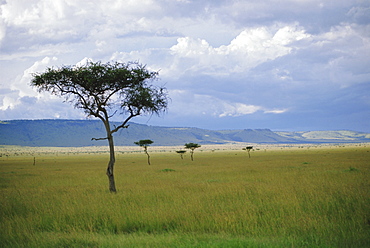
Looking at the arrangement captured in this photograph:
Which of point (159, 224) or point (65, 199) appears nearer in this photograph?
point (159, 224)

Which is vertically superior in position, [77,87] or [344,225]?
[77,87]

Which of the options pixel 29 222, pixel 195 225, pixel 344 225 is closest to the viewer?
pixel 344 225

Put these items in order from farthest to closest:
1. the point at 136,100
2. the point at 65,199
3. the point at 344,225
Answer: the point at 136,100 < the point at 65,199 < the point at 344,225

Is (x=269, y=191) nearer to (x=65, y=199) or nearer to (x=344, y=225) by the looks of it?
(x=344, y=225)

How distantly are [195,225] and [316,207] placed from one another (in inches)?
194

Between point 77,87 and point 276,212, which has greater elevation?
point 77,87

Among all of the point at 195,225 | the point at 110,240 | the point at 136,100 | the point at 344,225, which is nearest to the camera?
the point at 110,240

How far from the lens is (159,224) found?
456 inches

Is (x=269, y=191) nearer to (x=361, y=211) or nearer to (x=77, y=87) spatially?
(x=361, y=211)

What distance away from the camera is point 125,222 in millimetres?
11867

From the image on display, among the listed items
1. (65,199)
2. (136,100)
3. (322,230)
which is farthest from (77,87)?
(322,230)

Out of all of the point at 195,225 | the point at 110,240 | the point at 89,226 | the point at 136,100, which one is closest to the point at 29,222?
the point at 89,226

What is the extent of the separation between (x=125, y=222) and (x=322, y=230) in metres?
6.20

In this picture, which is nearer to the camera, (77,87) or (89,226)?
(89,226)
